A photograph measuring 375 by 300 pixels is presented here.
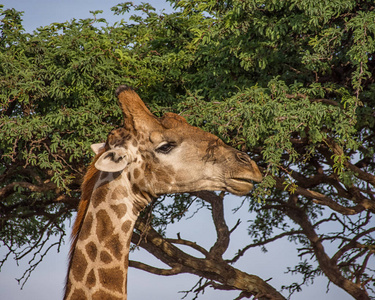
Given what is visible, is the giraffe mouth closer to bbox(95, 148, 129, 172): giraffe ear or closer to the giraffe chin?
the giraffe chin

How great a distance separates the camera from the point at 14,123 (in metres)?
13.4

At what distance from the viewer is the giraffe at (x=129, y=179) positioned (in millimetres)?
5922

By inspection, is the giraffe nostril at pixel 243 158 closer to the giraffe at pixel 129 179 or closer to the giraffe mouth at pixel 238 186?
the giraffe at pixel 129 179

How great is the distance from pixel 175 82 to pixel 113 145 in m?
9.20

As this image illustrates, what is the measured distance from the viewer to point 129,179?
6301 millimetres

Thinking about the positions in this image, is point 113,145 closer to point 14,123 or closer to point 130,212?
point 130,212

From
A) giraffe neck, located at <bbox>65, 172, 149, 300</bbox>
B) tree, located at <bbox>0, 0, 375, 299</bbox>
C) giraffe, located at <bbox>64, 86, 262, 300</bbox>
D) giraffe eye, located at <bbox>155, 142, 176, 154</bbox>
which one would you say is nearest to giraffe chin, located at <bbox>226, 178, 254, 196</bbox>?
giraffe, located at <bbox>64, 86, 262, 300</bbox>

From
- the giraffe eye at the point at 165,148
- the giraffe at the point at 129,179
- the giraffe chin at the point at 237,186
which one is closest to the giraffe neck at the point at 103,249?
the giraffe at the point at 129,179

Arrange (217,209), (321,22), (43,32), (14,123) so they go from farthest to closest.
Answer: (217,209) < (43,32) < (14,123) < (321,22)

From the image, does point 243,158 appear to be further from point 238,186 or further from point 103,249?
point 103,249

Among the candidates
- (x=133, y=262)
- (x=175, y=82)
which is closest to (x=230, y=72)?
(x=175, y=82)

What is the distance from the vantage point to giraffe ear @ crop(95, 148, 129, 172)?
5.77 meters

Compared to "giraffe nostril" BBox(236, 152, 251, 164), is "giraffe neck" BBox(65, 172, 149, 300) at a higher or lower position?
lower

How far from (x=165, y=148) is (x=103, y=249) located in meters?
1.40
